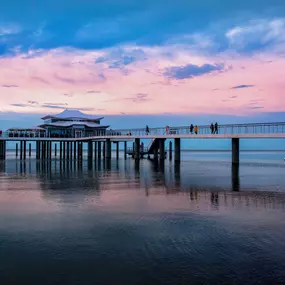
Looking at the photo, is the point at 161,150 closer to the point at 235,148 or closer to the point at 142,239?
the point at 235,148

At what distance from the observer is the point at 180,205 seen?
13227 millimetres

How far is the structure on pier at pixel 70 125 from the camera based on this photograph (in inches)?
2373

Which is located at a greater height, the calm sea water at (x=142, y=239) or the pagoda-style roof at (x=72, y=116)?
the pagoda-style roof at (x=72, y=116)

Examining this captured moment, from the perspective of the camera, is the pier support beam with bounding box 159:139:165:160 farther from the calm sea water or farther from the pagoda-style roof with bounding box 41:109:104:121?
the calm sea water

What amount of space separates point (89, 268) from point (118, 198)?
26.8 feet

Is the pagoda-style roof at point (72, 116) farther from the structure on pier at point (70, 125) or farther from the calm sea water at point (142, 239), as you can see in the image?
the calm sea water at point (142, 239)

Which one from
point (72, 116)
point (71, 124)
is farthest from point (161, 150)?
point (72, 116)

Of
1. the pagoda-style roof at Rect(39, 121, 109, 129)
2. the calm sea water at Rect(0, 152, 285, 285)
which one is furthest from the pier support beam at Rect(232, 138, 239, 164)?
the pagoda-style roof at Rect(39, 121, 109, 129)

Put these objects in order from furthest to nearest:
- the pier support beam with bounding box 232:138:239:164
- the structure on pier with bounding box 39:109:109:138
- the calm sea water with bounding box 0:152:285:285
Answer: the structure on pier with bounding box 39:109:109:138 → the pier support beam with bounding box 232:138:239:164 → the calm sea water with bounding box 0:152:285:285

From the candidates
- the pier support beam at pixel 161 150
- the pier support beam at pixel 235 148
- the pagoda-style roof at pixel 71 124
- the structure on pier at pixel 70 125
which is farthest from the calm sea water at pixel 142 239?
the pagoda-style roof at pixel 71 124

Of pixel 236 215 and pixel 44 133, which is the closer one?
pixel 236 215

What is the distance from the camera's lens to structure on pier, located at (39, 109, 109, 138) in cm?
6028

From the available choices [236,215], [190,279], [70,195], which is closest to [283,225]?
[236,215]

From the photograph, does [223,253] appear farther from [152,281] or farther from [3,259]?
[3,259]
